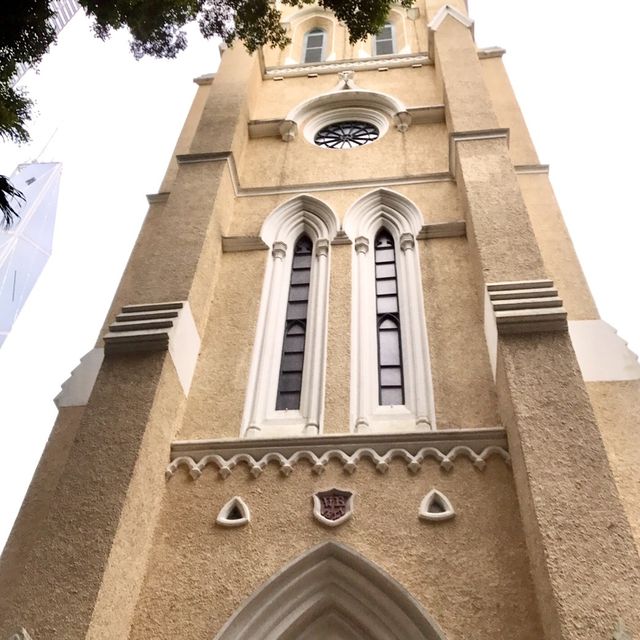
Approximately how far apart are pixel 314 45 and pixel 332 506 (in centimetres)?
1282

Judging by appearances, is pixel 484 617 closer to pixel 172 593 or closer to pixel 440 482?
pixel 440 482

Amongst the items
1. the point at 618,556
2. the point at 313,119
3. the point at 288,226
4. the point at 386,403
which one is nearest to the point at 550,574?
the point at 618,556

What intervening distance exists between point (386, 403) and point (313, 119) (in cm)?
665

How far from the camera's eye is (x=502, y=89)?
472 inches

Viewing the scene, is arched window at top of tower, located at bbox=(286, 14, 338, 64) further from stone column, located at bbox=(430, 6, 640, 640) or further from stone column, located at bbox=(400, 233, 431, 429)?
stone column, located at bbox=(430, 6, 640, 640)

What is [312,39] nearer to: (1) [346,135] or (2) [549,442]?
(1) [346,135]

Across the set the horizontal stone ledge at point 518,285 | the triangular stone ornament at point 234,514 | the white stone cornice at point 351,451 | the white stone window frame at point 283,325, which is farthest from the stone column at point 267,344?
the horizontal stone ledge at point 518,285

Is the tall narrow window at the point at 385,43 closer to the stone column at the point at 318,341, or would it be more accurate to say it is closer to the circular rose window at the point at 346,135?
the circular rose window at the point at 346,135

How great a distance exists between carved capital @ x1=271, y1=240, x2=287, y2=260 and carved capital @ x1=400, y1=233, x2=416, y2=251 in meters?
1.47

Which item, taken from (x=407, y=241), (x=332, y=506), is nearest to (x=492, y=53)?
(x=407, y=241)

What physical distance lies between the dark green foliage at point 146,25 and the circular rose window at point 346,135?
3041 millimetres

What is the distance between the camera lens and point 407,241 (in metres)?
8.39

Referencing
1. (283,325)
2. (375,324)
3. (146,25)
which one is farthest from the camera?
(283,325)

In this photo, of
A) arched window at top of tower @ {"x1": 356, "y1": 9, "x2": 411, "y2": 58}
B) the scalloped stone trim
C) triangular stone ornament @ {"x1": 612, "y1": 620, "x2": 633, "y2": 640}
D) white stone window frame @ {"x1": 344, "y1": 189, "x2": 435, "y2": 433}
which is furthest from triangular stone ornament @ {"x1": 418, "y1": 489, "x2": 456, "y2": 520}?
arched window at top of tower @ {"x1": 356, "y1": 9, "x2": 411, "y2": 58}
